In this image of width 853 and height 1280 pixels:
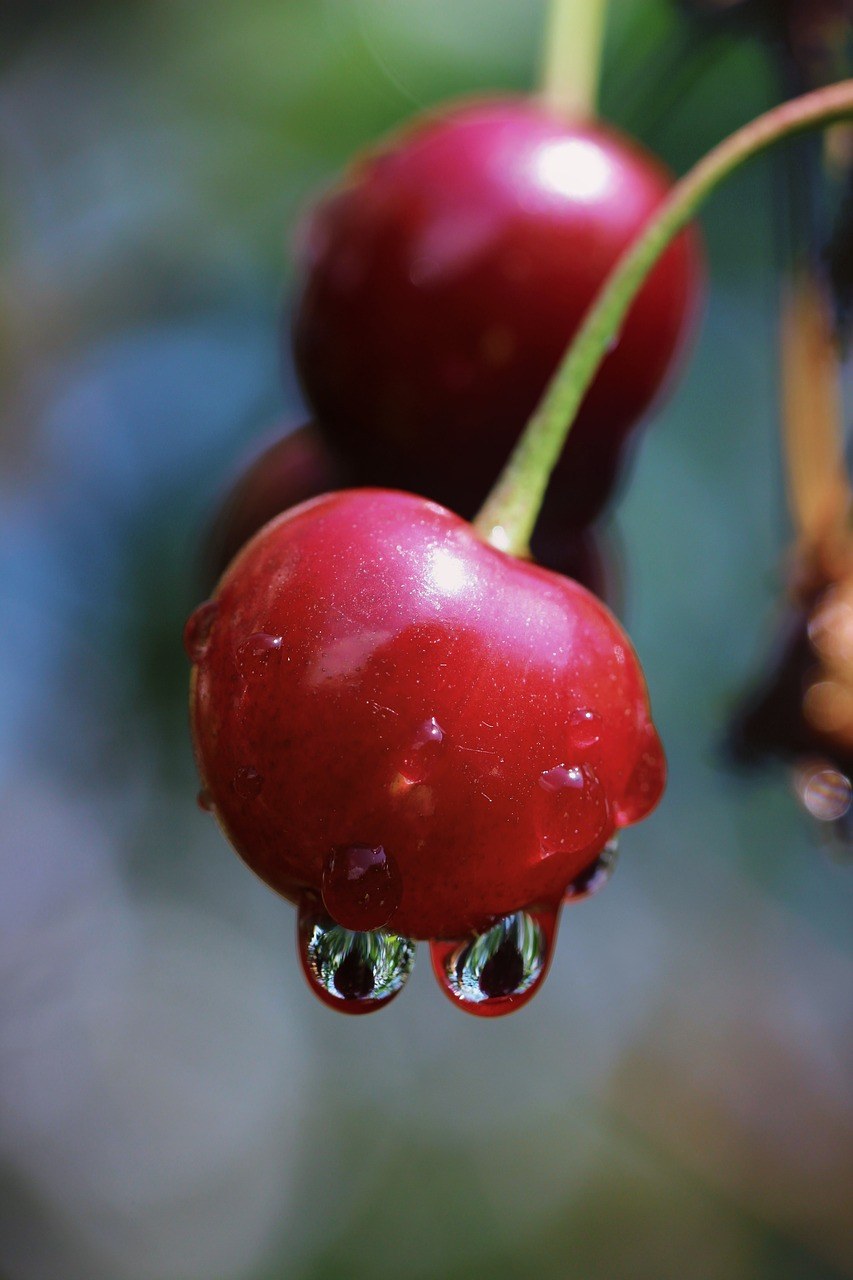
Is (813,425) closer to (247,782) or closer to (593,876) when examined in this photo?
(593,876)

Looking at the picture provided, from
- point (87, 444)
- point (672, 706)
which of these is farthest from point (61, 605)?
point (672, 706)

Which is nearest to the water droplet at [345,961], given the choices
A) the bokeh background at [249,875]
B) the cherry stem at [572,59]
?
the cherry stem at [572,59]

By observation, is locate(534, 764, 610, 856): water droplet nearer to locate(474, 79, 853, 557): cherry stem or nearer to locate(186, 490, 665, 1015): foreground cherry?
locate(186, 490, 665, 1015): foreground cherry

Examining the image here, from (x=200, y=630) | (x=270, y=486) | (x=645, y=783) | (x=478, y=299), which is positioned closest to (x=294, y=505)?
(x=270, y=486)

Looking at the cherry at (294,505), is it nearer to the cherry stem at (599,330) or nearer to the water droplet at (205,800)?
the cherry stem at (599,330)

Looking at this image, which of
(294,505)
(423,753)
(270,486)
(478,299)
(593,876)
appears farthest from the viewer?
(270,486)

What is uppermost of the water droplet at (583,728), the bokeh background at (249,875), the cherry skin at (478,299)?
the cherry skin at (478,299)

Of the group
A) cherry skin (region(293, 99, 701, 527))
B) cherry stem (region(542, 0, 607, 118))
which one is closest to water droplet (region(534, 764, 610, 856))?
cherry skin (region(293, 99, 701, 527))
